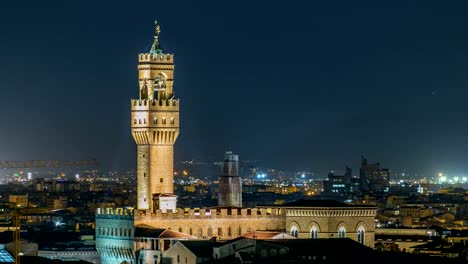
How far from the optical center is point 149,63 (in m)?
91.1

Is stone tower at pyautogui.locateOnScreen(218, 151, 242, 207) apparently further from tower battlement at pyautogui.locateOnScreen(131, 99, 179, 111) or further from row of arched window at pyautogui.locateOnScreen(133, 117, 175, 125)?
tower battlement at pyautogui.locateOnScreen(131, 99, 179, 111)

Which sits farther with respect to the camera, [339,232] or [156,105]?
[156,105]

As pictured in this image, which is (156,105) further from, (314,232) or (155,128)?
(314,232)

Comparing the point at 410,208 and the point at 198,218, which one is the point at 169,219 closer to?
the point at 198,218

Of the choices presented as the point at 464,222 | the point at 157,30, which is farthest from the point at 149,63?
the point at 464,222

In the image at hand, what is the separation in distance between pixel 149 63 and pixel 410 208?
8093 centimetres

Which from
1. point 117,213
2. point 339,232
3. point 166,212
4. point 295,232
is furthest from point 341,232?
point 117,213

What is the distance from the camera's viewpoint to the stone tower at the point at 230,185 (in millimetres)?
94875

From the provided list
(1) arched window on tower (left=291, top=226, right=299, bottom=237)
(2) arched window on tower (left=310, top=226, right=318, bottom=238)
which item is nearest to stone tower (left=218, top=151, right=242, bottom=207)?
(1) arched window on tower (left=291, top=226, right=299, bottom=237)

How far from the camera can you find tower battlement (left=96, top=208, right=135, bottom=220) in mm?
85975

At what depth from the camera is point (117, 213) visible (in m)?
87.2

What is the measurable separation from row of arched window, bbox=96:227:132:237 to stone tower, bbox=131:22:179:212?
6.28 ft

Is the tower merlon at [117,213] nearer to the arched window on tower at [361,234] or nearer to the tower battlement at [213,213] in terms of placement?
the tower battlement at [213,213]

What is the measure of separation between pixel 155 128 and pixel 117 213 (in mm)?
5055
